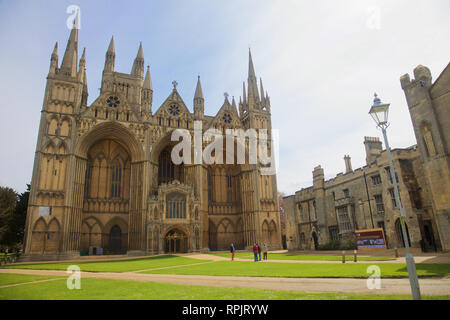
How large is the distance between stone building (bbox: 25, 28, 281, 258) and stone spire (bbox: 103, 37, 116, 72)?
7.26 meters

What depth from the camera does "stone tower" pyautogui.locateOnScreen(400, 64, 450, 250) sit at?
21766 millimetres

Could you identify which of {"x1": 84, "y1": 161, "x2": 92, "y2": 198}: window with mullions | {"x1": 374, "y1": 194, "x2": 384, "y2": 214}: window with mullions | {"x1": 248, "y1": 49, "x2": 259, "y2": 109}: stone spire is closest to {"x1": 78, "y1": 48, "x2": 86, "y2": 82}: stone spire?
{"x1": 84, "y1": 161, "x2": 92, "y2": 198}: window with mullions

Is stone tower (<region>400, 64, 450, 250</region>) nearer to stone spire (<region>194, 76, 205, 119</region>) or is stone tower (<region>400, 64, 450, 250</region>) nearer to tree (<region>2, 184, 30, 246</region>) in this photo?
stone spire (<region>194, 76, 205, 119</region>)

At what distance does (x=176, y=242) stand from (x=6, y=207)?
29855mm

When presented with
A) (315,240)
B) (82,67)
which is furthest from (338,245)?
(82,67)

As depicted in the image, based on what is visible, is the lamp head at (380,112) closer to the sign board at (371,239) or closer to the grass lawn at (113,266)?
the grass lawn at (113,266)

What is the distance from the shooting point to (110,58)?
175ft

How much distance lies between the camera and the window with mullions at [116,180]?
4234cm

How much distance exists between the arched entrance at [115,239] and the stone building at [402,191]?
26.2 metres

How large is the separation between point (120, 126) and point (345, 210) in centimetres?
3330

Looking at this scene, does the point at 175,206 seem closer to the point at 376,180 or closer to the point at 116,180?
the point at 116,180

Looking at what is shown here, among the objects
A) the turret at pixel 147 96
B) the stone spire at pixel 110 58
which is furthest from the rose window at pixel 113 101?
the stone spire at pixel 110 58

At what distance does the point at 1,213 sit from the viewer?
130ft
